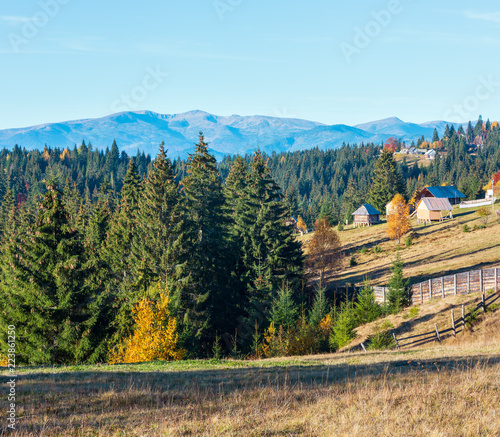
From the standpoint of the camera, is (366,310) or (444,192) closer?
(366,310)

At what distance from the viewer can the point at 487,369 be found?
10.1m

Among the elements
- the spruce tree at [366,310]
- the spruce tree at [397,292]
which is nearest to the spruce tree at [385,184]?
the spruce tree at [397,292]

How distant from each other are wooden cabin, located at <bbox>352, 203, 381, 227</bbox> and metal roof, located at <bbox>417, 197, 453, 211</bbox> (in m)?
14.3

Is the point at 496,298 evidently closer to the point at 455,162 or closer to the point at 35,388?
the point at 35,388

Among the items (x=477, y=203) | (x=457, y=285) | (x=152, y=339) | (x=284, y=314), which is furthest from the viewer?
(x=477, y=203)

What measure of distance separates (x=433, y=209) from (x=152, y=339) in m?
64.5

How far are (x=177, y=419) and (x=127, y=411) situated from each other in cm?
110

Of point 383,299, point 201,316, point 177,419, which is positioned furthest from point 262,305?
point 177,419

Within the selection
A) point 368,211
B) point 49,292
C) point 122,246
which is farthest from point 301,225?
point 49,292

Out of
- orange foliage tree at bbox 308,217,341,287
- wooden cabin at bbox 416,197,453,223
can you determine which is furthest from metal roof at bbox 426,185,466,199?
orange foliage tree at bbox 308,217,341,287

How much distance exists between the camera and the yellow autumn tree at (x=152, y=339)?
2392cm

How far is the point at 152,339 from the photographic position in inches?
967

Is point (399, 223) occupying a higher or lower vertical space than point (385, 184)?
lower

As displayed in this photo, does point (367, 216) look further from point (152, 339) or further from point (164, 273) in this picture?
point (152, 339)
